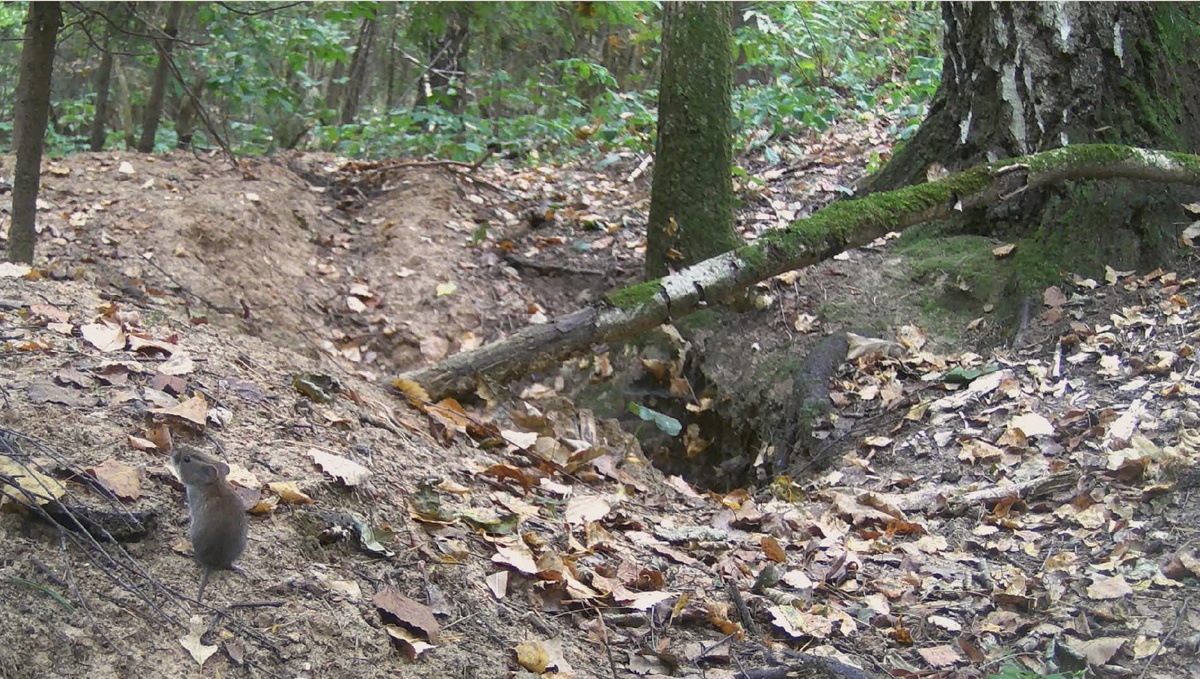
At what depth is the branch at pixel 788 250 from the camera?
4273 mm

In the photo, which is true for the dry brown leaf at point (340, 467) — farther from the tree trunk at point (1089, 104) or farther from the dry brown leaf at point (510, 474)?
the tree trunk at point (1089, 104)

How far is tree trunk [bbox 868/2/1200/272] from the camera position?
192 inches

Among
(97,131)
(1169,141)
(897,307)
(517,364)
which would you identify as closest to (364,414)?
(517,364)

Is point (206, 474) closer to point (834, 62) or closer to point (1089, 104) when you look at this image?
point (1089, 104)

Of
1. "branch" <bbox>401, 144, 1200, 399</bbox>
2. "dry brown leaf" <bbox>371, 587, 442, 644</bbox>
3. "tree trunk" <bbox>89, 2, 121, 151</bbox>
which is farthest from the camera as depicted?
"tree trunk" <bbox>89, 2, 121, 151</bbox>

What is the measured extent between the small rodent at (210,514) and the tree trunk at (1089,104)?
4.16m

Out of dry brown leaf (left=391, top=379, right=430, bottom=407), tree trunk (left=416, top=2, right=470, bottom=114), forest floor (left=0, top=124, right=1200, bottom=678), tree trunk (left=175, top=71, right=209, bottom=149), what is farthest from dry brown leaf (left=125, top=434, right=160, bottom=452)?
tree trunk (left=175, top=71, right=209, bottom=149)

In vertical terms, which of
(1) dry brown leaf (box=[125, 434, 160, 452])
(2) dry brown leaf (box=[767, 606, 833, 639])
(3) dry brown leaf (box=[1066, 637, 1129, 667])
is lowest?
(2) dry brown leaf (box=[767, 606, 833, 639])

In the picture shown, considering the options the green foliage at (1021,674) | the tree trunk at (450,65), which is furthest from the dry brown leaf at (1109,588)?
the tree trunk at (450,65)

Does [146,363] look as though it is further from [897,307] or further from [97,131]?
[97,131]

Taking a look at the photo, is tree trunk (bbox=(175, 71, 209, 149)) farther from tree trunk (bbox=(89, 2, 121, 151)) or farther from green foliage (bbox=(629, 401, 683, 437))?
green foliage (bbox=(629, 401, 683, 437))

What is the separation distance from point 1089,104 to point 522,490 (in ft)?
12.6

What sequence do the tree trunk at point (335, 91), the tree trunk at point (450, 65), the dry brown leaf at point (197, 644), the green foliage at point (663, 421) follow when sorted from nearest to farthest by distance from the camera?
1. the dry brown leaf at point (197, 644)
2. the green foliage at point (663, 421)
3. the tree trunk at point (450, 65)
4. the tree trunk at point (335, 91)

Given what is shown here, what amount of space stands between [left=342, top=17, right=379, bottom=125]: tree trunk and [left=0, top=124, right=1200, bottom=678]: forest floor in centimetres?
476
